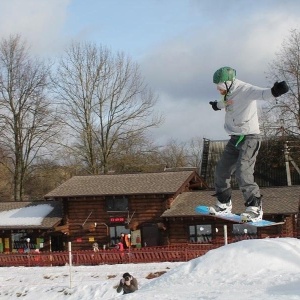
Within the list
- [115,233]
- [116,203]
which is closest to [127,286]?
[116,203]

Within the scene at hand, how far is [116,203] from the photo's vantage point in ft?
97.5

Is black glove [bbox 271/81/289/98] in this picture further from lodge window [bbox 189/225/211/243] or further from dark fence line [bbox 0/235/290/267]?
lodge window [bbox 189/225/211/243]

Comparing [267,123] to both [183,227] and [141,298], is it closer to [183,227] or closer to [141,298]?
[183,227]

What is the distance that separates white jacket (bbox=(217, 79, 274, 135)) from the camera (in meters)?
7.21

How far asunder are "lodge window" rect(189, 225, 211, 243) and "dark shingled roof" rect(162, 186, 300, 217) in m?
1.11

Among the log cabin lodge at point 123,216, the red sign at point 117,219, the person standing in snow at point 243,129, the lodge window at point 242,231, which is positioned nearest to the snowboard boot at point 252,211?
the person standing in snow at point 243,129

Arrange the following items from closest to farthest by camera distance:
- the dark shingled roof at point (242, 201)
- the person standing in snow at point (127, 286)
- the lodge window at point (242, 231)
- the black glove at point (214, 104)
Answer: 1. the black glove at point (214, 104)
2. the person standing in snow at point (127, 286)
3. the dark shingled roof at point (242, 201)
4. the lodge window at point (242, 231)

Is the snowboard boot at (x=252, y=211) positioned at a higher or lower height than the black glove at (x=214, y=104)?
lower

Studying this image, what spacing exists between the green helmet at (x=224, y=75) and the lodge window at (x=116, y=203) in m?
22.5

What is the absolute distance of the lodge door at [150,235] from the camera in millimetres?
28688

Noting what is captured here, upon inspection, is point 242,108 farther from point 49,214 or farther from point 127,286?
point 49,214

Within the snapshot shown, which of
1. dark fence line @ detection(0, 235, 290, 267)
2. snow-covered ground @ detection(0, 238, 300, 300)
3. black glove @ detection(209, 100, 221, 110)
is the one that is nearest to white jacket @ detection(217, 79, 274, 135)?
black glove @ detection(209, 100, 221, 110)

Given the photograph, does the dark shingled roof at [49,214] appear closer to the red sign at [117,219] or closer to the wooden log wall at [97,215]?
the wooden log wall at [97,215]

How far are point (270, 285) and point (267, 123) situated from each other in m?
23.1
